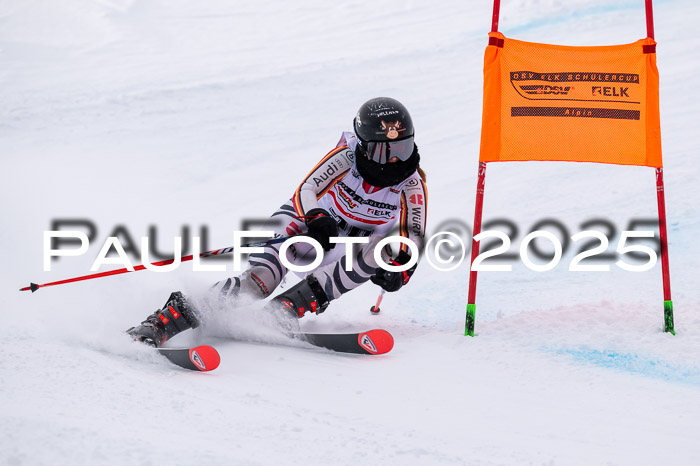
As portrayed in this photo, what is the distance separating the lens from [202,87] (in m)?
11.4

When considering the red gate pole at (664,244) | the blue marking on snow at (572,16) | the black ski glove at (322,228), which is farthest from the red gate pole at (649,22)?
the blue marking on snow at (572,16)

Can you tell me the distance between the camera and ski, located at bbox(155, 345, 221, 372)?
326 cm

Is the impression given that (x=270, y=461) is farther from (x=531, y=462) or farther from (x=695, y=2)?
(x=695, y=2)

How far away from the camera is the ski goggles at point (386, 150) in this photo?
3.97 meters

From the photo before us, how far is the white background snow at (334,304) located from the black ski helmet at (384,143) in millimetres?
978

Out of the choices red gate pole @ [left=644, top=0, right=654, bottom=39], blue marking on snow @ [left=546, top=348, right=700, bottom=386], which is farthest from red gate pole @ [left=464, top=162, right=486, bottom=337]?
red gate pole @ [left=644, top=0, right=654, bottom=39]

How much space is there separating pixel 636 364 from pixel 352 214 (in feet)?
5.89

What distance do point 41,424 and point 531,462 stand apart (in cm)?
165

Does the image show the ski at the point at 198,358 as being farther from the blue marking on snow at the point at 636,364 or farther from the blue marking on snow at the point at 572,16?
the blue marking on snow at the point at 572,16

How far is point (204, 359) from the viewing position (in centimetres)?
326

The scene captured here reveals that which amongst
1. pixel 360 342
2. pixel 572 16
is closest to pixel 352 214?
pixel 360 342

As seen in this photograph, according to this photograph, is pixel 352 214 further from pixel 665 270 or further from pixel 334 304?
pixel 665 270

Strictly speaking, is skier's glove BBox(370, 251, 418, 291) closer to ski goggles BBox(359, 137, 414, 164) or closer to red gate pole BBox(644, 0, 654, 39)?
ski goggles BBox(359, 137, 414, 164)

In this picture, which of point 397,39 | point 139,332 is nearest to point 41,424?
point 139,332
